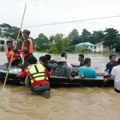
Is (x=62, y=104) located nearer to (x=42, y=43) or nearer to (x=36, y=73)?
(x=36, y=73)

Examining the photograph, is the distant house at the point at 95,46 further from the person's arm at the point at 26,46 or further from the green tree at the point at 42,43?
the person's arm at the point at 26,46

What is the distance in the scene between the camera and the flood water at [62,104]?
5.57 m

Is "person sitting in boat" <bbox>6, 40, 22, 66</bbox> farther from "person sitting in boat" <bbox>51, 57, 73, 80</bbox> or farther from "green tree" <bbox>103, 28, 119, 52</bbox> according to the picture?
"green tree" <bbox>103, 28, 119, 52</bbox>

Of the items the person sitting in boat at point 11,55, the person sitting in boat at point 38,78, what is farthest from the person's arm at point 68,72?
the person sitting in boat at point 11,55

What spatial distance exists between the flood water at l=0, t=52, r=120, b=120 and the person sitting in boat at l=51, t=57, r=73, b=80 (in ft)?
1.27

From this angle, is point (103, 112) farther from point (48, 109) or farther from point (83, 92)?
point (83, 92)

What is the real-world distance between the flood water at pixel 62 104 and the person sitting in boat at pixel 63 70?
39cm

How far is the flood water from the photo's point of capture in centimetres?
557

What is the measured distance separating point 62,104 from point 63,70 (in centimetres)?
167

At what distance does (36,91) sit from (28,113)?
1.12 metres

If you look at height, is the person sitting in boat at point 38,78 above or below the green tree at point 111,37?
below

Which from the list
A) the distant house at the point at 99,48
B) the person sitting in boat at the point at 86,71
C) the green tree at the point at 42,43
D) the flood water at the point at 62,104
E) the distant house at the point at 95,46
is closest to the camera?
the flood water at the point at 62,104

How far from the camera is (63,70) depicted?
25.9ft

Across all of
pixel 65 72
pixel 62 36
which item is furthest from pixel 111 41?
pixel 65 72
